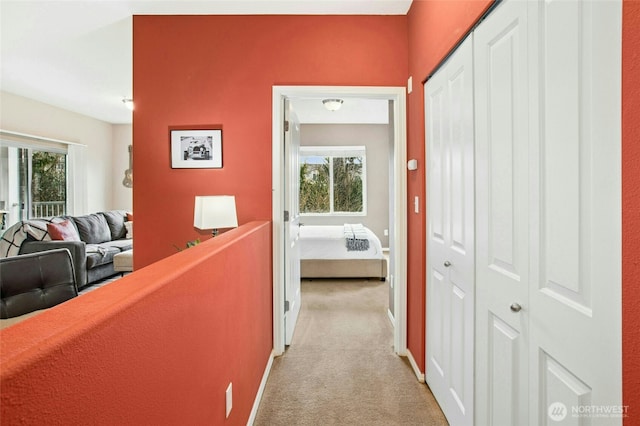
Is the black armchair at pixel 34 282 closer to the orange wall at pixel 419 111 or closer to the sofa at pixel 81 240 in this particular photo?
the orange wall at pixel 419 111

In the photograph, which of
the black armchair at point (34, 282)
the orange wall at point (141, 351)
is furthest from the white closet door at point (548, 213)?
the black armchair at point (34, 282)

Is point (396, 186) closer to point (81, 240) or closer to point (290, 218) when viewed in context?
point (290, 218)

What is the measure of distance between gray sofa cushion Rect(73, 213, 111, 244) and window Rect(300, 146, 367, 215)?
139 inches

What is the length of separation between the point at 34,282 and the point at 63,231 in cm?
388

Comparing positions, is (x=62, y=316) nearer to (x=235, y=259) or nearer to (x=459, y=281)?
(x=235, y=259)

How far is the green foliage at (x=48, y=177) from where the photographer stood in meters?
5.56

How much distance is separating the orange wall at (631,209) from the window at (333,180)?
6.59 m

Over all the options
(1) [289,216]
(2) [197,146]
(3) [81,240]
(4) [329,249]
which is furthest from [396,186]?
(3) [81,240]

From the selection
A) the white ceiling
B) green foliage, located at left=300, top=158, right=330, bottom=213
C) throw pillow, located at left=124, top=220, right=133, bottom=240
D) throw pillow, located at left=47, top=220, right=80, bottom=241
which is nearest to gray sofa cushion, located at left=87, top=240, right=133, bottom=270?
throw pillow, located at left=47, top=220, right=80, bottom=241

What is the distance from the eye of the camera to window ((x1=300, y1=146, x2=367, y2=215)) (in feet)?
23.9

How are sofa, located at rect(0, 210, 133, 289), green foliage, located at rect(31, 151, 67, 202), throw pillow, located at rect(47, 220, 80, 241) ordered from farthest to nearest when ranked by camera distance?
1. green foliage, located at rect(31, 151, 67, 202)
2. throw pillow, located at rect(47, 220, 80, 241)
3. sofa, located at rect(0, 210, 133, 289)

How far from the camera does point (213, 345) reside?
1.28m

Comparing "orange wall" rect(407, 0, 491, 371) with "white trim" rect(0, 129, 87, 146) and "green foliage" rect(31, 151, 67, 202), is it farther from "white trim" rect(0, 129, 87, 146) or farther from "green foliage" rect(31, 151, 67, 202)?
"green foliage" rect(31, 151, 67, 202)

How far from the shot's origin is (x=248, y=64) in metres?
2.72
